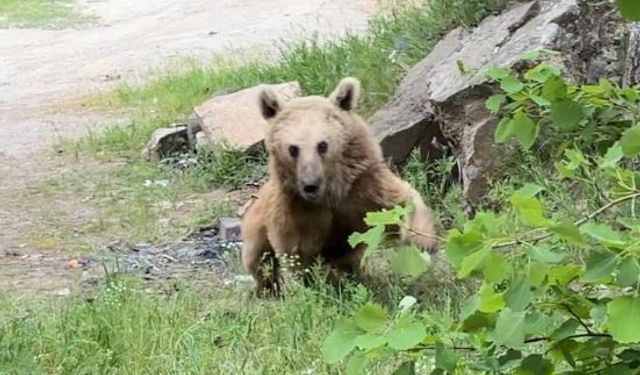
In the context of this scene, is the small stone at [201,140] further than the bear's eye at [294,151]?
Yes

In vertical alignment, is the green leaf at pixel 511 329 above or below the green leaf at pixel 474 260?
below

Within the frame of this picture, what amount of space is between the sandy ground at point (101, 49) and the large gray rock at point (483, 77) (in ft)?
8.10

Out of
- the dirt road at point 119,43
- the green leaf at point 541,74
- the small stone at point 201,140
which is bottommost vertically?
the dirt road at point 119,43

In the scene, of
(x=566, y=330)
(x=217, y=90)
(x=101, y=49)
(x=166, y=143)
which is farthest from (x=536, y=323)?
(x=101, y=49)

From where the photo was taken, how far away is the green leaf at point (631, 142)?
7.86ft

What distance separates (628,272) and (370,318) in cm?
50

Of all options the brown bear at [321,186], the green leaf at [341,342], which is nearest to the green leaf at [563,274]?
the green leaf at [341,342]

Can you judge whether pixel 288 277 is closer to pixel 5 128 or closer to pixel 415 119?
pixel 415 119

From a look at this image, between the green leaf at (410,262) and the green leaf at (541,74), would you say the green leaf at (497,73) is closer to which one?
the green leaf at (541,74)

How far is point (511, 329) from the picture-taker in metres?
2.38

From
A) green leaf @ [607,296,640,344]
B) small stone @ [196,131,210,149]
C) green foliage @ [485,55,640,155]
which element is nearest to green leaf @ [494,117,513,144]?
green foliage @ [485,55,640,155]

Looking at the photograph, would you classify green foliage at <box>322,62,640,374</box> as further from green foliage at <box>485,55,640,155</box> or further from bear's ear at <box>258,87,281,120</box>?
bear's ear at <box>258,87,281,120</box>

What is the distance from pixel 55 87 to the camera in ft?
48.2

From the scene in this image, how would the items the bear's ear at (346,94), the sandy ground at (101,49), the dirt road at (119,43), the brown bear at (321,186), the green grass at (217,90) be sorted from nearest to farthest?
the brown bear at (321,186)
the bear's ear at (346,94)
the green grass at (217,90)
the sandy ground at (101,49)
the dirt road at (119,43)
